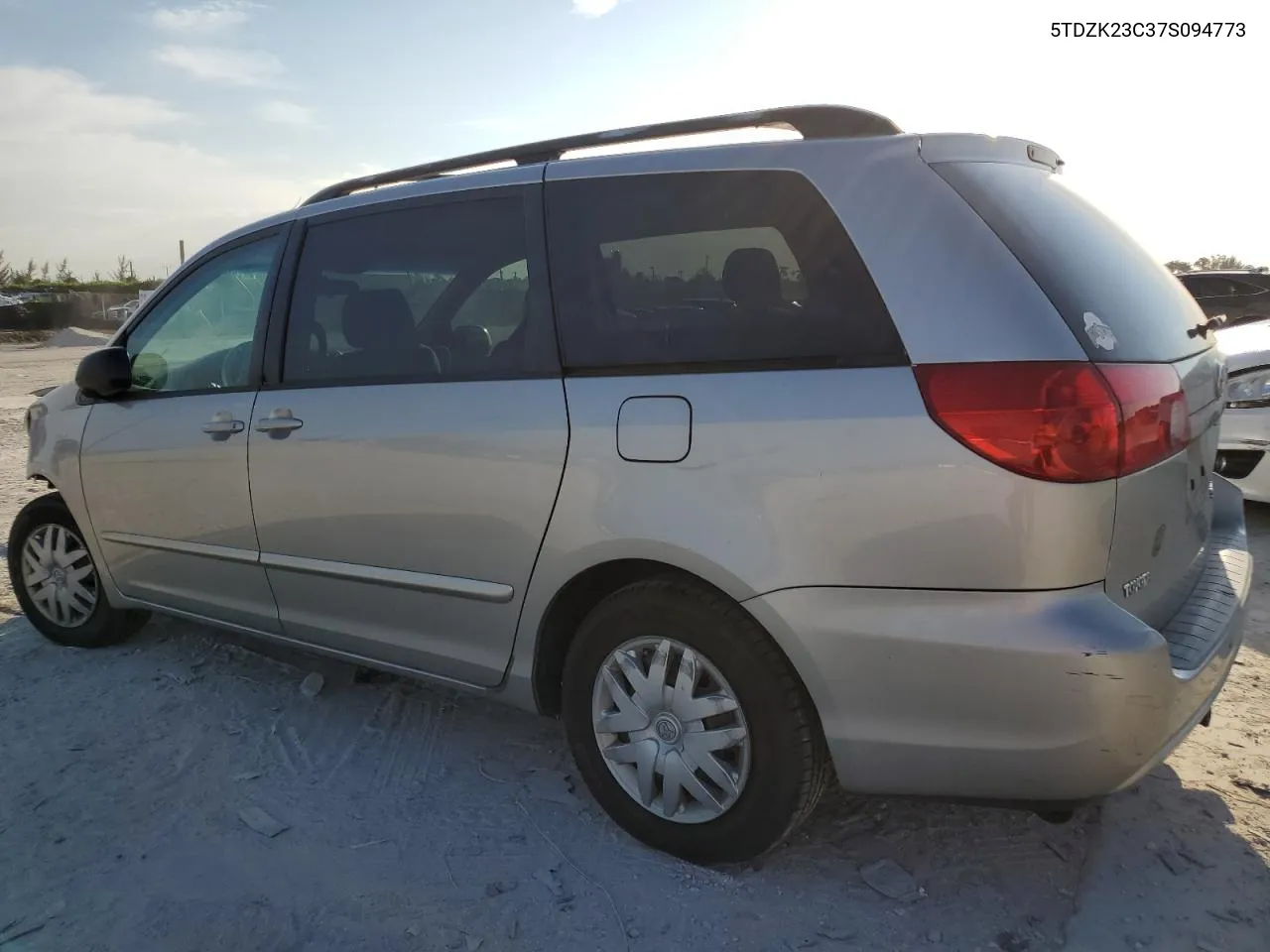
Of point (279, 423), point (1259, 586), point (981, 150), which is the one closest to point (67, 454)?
point (279, 423)

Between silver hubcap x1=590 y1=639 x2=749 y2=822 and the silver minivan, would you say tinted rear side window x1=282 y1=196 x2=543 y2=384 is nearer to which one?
the silver minivan

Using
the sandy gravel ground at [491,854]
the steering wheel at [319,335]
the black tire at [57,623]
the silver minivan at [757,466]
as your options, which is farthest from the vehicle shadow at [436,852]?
the steering wheel at [319,335]

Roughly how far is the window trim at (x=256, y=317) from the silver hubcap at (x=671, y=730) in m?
1.75

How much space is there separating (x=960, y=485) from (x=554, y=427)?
1.07m

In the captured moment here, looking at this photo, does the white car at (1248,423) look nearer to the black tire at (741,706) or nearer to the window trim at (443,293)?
the black tire at (741,706)

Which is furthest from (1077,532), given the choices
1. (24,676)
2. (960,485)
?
(24,676)

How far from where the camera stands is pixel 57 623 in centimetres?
424

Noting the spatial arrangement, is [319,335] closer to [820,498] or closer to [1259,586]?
[820,498]

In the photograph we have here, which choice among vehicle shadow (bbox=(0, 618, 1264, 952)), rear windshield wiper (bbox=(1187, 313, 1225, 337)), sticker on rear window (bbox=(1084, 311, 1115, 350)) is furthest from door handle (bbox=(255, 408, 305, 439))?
rear windshield wiper (bbox=(1187, 313, 1225, 337))

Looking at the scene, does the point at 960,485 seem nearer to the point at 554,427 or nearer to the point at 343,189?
the point at 554,427

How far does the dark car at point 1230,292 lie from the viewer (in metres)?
6.67

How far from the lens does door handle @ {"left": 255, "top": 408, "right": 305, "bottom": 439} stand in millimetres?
3119

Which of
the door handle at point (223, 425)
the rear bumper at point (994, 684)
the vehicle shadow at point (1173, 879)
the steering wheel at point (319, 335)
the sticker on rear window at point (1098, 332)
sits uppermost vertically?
the sticker on rear window at point (1098, 332)

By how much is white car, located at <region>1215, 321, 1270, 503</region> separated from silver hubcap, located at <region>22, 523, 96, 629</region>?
5.82 meters
